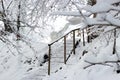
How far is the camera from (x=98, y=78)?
733cm

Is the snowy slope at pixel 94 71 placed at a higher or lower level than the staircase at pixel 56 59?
higher

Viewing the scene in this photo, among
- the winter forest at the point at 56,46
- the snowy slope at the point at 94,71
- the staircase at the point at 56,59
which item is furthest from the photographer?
the staircase at the point at 56,59

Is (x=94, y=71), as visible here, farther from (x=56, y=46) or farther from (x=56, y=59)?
(x=56, y=46)

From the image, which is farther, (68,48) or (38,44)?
(38,44)

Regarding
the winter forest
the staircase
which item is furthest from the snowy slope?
the staircase

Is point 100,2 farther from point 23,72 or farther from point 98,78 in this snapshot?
point 23,72

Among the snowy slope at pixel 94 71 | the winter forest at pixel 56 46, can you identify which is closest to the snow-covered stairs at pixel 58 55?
the winter forest at pixel 56 46

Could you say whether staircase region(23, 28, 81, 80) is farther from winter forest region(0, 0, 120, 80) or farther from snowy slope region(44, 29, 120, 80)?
snowy slope region(44, 29, 120, 80)

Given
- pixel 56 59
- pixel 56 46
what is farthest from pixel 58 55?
pixel 56 46

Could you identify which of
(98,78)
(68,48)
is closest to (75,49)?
(68,48)

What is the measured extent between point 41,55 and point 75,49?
77.6 inches

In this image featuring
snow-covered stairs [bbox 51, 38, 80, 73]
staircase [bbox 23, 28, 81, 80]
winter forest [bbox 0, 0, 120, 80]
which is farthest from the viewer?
snow-covered stairs [bbox 51, 38, 80, 73]

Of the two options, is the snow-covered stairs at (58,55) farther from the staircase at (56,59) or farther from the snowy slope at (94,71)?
the snowy slope at (94,71)

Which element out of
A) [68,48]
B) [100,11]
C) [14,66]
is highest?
[100,11]
